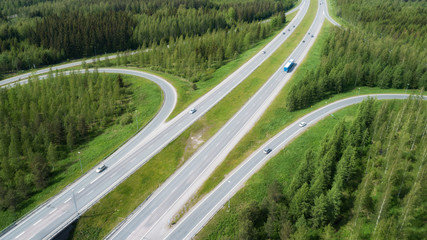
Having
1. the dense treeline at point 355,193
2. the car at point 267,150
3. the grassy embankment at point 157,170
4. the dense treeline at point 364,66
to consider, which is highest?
the dense treeline at point 364,66

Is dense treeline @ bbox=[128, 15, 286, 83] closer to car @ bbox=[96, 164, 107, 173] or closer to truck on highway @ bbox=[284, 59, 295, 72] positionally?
Result: truck on highway @ bbox=[284, 59, 295, 72]

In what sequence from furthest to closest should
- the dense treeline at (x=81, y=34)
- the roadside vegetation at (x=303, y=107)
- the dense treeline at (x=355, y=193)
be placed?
the dense treeline at (x=81, y=34), the roadside vegetation at (x=303, y=107), the dense treeline at (x=355, y=193)

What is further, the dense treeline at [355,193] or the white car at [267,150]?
the white car at [267,150]

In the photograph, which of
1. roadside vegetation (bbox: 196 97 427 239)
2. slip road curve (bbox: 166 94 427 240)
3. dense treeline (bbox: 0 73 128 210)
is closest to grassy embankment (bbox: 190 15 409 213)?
slip road curve (bbox: 166 94 427 240)

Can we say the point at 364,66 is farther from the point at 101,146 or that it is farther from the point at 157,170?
the point at 101,146

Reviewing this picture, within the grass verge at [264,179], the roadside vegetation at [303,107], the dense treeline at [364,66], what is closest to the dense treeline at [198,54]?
the roadside vegetation at [303,107]

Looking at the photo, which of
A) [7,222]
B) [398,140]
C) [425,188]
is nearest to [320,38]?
[398,140]

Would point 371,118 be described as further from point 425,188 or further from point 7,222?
point 7,222

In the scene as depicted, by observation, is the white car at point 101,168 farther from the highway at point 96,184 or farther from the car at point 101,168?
the highway at point 96,184
